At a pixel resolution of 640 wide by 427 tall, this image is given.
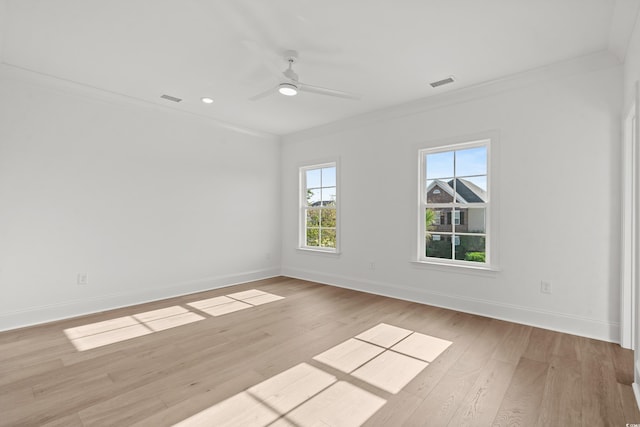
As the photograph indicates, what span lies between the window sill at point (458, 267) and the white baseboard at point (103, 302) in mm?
3021

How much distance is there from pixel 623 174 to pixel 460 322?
2.07 metres

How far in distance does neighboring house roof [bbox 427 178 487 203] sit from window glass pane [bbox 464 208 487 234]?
4.9 inches

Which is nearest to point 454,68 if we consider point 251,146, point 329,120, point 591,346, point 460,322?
point 329,120

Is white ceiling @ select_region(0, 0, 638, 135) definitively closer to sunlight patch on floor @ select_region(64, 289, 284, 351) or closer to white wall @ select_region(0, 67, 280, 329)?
white wall @ select_region(0, 67, 280, 329)

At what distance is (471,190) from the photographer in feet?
13.0

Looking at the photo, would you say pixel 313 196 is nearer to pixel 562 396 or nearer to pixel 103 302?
pixel 103 302

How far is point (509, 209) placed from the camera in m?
3.58

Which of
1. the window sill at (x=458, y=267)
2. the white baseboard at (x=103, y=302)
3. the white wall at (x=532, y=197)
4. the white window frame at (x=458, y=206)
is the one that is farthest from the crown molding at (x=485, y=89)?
the white baseboard at (x=103, y=302)

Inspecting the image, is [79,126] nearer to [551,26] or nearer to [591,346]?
[551,26]

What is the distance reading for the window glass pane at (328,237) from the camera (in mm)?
5535

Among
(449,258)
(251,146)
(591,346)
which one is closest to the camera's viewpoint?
(591,346)

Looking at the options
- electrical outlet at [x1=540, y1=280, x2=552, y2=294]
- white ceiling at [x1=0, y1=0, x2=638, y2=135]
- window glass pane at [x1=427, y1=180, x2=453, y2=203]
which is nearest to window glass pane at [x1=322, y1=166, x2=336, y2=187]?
window glass pane at [x1=427, y1=180, x2=453, y2=203]

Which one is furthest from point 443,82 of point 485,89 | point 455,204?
point 455,204

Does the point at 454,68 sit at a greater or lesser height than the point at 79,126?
greater
